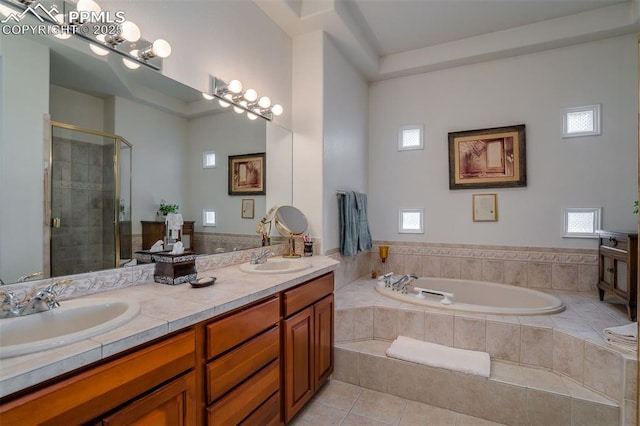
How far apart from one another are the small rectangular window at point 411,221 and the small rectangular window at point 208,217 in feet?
7.63

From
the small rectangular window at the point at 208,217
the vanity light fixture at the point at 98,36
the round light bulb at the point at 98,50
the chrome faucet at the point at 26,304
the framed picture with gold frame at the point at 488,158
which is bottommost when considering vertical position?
the chrome faucet at the point at 26,304

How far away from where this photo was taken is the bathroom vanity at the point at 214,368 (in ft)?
2.72

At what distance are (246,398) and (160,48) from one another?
1792mm

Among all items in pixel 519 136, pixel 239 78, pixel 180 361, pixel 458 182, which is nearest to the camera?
pixel 180 361

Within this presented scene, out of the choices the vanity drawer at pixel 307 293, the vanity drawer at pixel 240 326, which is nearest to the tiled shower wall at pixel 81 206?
the vanity drawer at pixel 240 326

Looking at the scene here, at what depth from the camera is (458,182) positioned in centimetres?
339

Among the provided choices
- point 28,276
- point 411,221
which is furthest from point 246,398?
point 411,221

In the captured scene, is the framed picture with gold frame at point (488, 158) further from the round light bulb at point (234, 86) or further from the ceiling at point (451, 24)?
the round light bulb at point (234, 86)

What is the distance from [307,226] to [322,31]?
1753 millimetres

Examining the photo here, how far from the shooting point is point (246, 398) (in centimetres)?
143

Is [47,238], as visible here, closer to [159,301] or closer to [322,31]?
[159,301]

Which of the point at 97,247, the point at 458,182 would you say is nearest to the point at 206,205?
the point at 97,247

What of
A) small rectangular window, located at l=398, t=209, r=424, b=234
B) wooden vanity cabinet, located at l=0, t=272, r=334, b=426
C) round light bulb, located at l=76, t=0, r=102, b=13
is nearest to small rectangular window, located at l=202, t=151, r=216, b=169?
round light bulb, located at l=76, t=0, r=102, b=13

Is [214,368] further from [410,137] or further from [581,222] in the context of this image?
[581,222]
